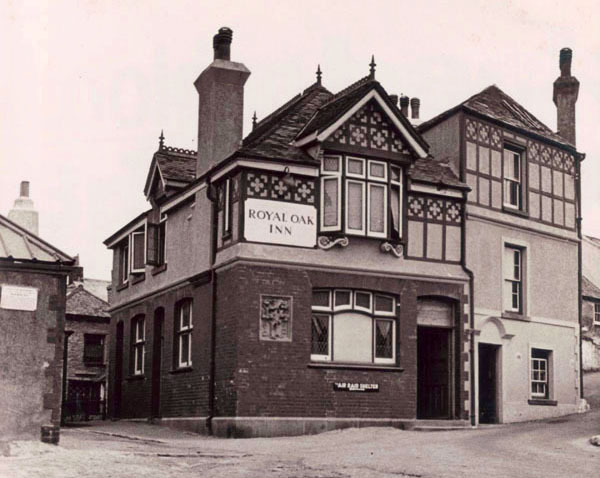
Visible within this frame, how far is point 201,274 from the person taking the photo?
26.1m

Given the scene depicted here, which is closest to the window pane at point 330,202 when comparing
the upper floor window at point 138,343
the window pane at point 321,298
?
the window pane at point 321,298

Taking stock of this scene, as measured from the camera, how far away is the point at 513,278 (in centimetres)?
2984

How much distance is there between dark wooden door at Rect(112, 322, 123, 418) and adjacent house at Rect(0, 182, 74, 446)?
15.9 metres

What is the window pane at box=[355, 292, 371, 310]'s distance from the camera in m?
25.3

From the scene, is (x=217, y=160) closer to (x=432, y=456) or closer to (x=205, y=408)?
(x=205, y=408)

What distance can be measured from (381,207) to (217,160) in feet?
14.8

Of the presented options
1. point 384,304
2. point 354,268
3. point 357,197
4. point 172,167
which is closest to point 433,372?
point 384,304

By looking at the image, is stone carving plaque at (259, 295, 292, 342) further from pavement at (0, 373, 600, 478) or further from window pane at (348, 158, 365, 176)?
window pane at (348, 158, 365, 176)

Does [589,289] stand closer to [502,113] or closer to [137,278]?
[502,113]

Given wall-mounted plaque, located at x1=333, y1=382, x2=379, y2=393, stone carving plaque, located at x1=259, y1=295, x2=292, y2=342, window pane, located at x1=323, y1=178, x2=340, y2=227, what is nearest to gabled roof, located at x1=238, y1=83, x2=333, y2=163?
window pane, located at x1=323, y1=178, x2=340, y2=227

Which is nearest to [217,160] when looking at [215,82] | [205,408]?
[215,82]

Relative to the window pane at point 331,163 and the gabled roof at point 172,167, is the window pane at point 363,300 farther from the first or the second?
the gabled roof at point 172,167

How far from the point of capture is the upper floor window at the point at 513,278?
29562 mm

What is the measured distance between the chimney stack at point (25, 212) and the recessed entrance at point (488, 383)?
16.1 metres
